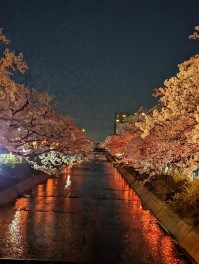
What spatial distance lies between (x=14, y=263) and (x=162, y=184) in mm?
18625

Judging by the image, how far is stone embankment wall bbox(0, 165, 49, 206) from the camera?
34.5m

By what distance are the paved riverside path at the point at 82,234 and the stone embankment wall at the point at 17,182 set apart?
173cm

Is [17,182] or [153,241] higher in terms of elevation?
[17,182]

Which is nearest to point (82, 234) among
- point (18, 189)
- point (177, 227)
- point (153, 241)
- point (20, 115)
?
point (153, 241)

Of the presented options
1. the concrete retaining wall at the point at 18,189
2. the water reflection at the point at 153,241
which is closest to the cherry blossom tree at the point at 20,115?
the concrete retaining wall at the point at 18,189

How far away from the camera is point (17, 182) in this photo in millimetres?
41500

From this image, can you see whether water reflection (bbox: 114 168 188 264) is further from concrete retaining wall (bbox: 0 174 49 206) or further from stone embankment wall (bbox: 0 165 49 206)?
stone embankment wall (bbox: 0 165 49 206)

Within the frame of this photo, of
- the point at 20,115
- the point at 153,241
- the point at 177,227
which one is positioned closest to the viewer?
the point at 153,241

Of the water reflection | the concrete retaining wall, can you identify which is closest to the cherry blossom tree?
the concrete retaining wall

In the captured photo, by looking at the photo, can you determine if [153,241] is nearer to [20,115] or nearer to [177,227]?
[177,227]

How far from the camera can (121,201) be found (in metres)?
37.2

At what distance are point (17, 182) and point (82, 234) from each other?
2133 centimetres

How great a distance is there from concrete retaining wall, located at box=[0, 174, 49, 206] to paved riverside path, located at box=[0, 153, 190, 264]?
132 centimetres

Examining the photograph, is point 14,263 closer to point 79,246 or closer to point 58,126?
point 79,246
